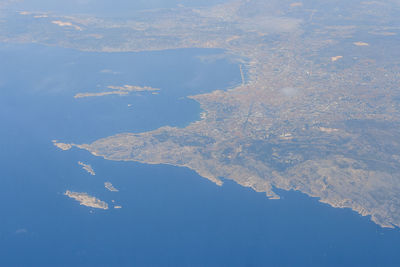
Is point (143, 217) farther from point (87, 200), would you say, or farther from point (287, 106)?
point (287, 106)

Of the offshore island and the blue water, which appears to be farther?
the offshore island

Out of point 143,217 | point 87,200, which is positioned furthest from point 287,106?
point 87,200

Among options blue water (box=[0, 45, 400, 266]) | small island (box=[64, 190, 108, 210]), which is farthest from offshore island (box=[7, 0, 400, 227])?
small island (box=[64, 190, 108, 210])

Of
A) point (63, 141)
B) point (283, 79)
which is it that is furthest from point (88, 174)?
point (283, 79)

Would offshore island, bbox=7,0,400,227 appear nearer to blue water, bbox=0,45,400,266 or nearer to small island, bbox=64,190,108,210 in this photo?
blue water, bbox=0,45,400,266

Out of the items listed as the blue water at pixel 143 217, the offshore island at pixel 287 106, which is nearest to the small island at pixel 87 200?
the blue water at pixel 143 217

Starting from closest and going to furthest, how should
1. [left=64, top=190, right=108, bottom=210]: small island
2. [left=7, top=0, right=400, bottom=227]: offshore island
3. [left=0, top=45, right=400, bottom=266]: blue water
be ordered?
[left=0, top=45, right=400, bottom=266]: blue water
[left=64, top=190, right=108, bottom=210]: small island
[left=7, top=0, right=400, bottom=227]: offshore island

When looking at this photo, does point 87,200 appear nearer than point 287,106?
Yes

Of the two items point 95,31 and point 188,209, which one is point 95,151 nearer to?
point 188,209

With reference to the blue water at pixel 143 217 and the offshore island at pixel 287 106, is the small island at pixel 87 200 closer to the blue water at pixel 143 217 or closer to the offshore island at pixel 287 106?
the blue water at pixel 143 217
